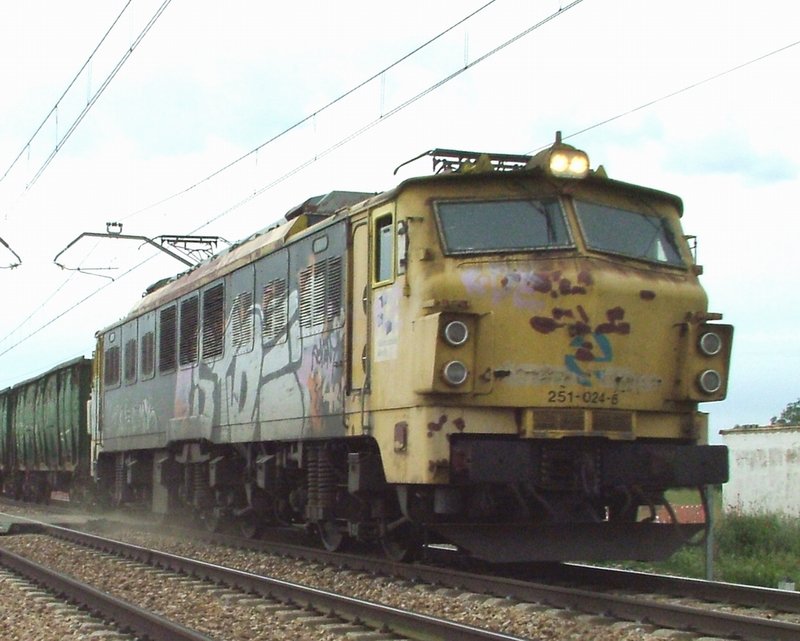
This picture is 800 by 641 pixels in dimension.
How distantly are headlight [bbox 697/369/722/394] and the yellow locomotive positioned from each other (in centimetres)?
2

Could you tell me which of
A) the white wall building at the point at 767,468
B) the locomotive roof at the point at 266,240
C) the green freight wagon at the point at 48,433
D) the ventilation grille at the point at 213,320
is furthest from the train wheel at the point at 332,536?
the white wall building at the point at 767,468

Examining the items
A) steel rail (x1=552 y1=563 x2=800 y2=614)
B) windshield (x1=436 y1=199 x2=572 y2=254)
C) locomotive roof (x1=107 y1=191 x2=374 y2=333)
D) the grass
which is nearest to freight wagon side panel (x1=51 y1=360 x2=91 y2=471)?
locomotive roof (x1=107 y1=191 x2=374 y2=333)

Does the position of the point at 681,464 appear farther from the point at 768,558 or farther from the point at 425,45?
the point at 425,45

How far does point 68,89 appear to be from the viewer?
17.6m

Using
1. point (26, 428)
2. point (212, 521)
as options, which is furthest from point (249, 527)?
point (26, 428)

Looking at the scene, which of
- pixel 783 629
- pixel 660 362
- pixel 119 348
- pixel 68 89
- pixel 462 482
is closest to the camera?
pixel 783 629

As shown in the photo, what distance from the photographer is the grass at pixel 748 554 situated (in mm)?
11336

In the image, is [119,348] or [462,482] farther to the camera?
[119,348]

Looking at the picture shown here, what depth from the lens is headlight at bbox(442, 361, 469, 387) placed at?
9.15 meters

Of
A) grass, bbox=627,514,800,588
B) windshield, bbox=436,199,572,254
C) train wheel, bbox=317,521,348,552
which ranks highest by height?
windshield, bbox=436,199,572,254

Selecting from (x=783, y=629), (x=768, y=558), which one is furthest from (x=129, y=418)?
(x=783, y=629)

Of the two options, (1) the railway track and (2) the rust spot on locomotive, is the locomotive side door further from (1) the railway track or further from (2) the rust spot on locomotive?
(1) the railway track

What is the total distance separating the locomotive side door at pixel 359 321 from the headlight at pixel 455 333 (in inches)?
51.0

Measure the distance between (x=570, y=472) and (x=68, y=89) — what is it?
1105 cm
